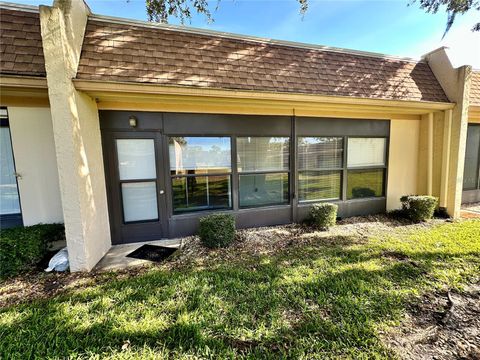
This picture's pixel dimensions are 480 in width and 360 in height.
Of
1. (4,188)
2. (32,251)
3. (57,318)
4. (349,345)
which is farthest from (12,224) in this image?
(349,345)

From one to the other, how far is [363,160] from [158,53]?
224 inches

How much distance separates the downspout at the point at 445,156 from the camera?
5484 millimetres

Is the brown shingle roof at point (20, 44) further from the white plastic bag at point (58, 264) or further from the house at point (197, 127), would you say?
the white plastic bag at point (58, 264)

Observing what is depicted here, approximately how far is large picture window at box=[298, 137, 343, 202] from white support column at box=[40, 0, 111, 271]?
4.51m

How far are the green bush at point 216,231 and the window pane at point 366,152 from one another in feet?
12.7

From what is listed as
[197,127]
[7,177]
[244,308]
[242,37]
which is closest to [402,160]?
[242,37]

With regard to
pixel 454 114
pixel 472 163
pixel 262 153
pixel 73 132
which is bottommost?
pixel 472 163

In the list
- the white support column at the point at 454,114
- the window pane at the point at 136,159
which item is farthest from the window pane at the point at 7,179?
the white support column at the point at 454,114

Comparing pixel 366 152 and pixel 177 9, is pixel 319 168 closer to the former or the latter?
pixel 366 152

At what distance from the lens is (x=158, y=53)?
4090 millimetres

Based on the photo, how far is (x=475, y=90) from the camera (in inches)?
240

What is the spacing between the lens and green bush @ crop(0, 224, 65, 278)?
3.23 meters

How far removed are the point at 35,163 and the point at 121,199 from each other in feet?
5.19

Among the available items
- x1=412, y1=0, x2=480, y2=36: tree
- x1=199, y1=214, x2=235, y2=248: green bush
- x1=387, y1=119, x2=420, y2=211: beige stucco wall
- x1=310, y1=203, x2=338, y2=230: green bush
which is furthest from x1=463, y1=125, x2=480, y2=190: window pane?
x1=199, y1=214, x2=235, y2=248: green bush
